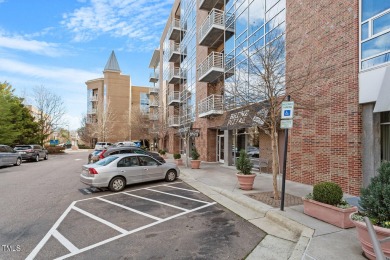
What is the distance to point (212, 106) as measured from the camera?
18.8 m

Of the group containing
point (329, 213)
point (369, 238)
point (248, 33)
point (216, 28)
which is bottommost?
point (329, 213)

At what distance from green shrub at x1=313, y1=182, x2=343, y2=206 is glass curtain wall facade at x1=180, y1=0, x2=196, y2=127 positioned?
63.5 feet

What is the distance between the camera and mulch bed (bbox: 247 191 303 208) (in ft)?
24.0

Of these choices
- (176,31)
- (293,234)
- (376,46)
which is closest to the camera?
(293,234)

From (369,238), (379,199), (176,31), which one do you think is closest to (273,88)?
(379,199)

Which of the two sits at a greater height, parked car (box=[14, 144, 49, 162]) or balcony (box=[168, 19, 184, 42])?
balcony (box=[168, 19, 184, 42])

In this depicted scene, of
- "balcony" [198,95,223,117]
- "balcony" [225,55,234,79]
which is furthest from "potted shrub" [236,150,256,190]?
"balcony" [225,55,234,79]

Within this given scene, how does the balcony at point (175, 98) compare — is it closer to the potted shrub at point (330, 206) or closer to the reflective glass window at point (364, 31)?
the reflective glass window at point (364, 31)

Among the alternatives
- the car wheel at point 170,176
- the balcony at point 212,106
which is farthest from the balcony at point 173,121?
the car wheel at point 170,176

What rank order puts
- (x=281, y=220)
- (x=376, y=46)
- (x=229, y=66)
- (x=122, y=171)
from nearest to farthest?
(x=281, y=220), (x=376, y=46), (x=122, y=171), (x=229, y=66)

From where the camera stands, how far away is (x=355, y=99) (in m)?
8.27

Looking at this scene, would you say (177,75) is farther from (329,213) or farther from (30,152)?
(329,213)

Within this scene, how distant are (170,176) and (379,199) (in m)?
9.19

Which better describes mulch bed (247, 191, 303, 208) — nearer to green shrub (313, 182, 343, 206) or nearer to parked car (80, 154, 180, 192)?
green shrub (313, 182, 343, 206)
